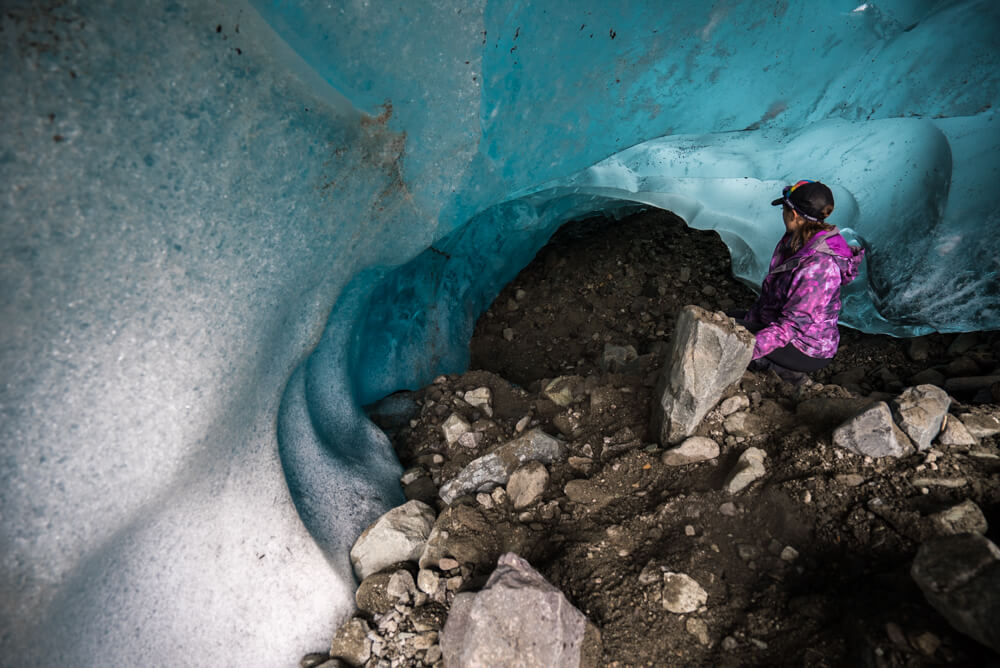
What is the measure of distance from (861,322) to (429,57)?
2572mm

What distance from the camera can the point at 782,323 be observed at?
2.38 meters

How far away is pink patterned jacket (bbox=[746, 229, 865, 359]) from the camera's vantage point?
2.26 m

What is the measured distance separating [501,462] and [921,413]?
1.34 meters

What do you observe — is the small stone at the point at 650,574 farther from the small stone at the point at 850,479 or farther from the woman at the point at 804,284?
the woman at the point at 804,284

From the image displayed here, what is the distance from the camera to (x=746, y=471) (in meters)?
1.79

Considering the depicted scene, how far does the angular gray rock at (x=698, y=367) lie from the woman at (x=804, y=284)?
360 mm

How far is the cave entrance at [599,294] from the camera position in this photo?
352 cm

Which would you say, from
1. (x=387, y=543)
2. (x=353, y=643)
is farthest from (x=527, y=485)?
(x=353, y=643)

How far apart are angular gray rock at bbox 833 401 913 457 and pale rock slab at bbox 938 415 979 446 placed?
13 centimetres

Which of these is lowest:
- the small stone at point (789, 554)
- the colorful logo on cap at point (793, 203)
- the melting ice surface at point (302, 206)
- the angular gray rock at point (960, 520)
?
the angular gray rock at point (960, 520)

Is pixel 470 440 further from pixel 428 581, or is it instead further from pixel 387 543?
pixel 428 581

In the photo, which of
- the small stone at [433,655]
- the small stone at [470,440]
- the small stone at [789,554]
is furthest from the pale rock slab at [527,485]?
the small stone at [789,554]

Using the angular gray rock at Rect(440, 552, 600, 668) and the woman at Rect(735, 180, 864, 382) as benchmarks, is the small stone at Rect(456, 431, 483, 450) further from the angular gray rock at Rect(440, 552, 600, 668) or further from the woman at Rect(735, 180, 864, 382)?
the woman at Rect(735, 180, 864, 382)

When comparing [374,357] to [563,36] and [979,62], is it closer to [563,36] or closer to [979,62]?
[563,36]
